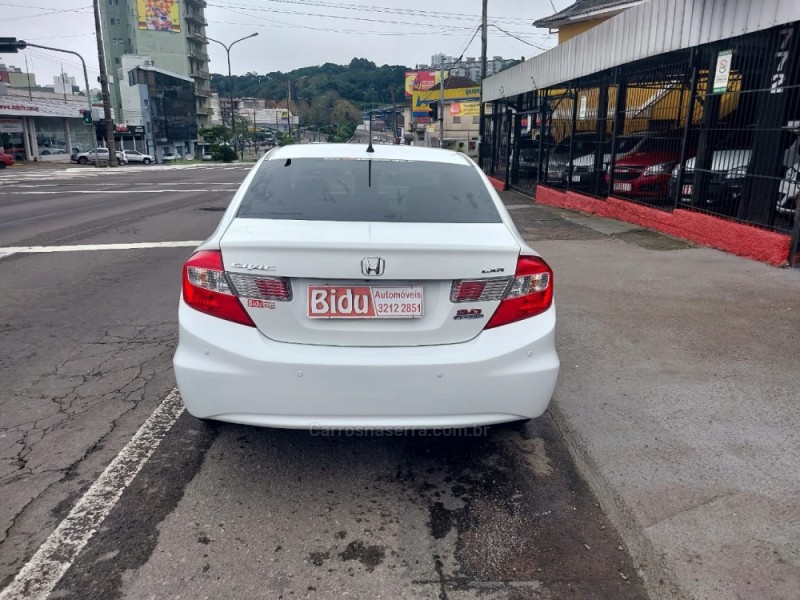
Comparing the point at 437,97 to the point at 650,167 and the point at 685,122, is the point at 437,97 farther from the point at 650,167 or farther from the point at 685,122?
the point at 685,122

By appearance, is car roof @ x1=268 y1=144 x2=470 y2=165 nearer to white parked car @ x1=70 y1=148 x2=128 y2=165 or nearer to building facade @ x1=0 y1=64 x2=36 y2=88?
white parked car @ x1=70 y1=148 x2=128 y2=165

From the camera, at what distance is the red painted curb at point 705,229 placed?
306 inches

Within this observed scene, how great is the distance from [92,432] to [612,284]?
559 centimetres

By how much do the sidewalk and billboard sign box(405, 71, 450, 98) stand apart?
9225cm

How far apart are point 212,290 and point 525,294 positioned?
1.44m

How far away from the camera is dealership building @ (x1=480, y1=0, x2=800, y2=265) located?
26.1 feet

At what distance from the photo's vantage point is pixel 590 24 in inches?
1043

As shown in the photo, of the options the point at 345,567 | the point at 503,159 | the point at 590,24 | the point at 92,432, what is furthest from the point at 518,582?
the point at 590,24

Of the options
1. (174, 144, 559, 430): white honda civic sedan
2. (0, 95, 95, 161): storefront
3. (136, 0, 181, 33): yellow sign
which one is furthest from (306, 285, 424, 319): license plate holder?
(136, 0, 181, 33): yellow sign

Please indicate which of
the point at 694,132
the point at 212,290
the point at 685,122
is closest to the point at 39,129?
the point at 685,122

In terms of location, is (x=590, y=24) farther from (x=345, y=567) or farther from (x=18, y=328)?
(x=345, y=567)

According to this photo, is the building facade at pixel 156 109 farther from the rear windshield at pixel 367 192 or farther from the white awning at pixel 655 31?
the rear windshield at pixel 367 192

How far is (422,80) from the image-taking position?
9925 centimetres

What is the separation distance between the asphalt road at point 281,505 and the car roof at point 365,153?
1.71 metres
